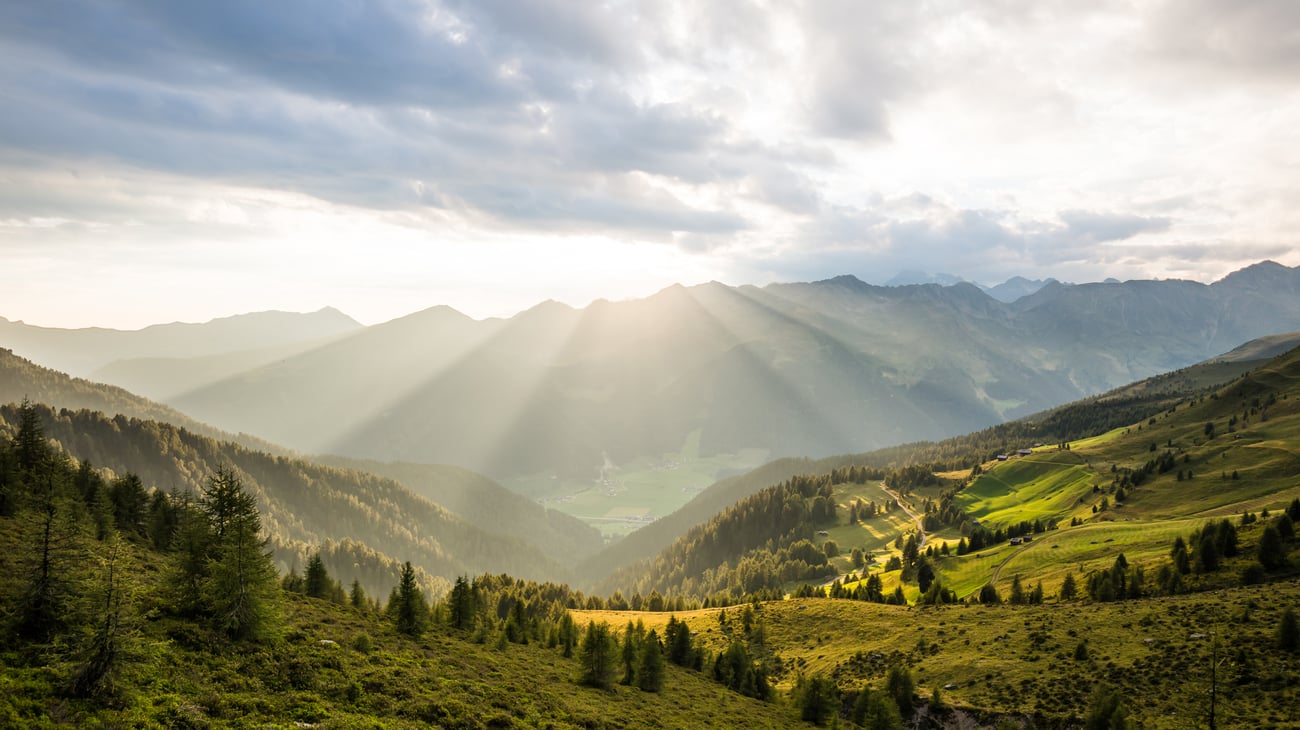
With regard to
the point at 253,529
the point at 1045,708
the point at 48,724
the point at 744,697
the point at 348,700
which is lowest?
the point at 744,697

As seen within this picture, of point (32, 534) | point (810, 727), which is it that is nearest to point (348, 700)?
point (32, 534)

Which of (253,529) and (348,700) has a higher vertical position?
(253,529)

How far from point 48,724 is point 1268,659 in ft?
302

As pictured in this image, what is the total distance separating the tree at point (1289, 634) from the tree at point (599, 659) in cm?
6822

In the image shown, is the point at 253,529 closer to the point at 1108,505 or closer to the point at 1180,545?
the point at 1180,545

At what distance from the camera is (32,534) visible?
26.2 metres

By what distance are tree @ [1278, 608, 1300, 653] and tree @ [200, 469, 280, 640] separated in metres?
91.5

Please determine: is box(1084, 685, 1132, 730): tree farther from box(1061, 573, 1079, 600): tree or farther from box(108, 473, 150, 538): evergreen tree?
box(108, 473, 150, 538): evergreen tree

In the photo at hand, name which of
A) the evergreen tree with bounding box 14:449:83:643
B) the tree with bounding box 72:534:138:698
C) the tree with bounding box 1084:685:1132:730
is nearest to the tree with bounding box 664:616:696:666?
the tree with bounding box 1084:685:1132:730

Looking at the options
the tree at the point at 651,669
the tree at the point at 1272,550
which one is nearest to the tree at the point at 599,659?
the tree at the point at 651,669

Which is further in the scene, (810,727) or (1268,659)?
(810,727)

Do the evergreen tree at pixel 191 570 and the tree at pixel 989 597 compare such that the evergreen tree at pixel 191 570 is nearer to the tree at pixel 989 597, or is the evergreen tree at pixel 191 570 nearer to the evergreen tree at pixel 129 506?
the evergreen tree at pixel 129 506

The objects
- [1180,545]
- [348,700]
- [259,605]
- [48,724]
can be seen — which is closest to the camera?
[48,724]

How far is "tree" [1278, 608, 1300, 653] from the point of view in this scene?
55.0 metres
